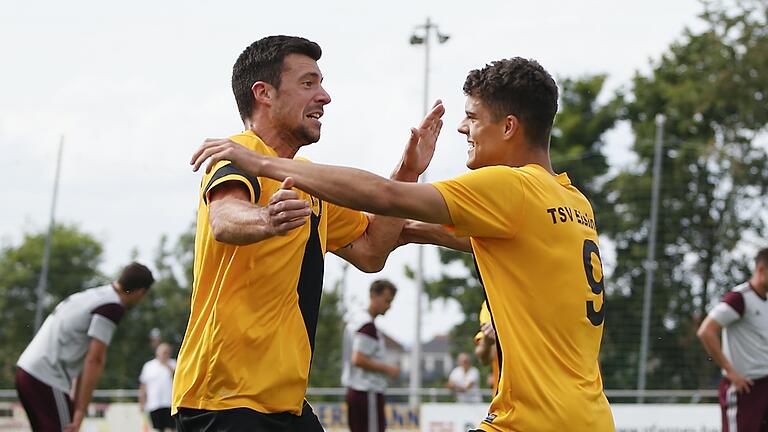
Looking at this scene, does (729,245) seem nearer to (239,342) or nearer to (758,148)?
(758,148)

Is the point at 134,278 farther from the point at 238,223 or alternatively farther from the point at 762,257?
the point at 238,223

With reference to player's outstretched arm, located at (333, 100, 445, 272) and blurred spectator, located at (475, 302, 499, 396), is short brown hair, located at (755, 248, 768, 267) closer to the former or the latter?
blurred spectator, located at (475, 302, 499, 396)

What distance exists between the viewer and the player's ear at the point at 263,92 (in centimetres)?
470

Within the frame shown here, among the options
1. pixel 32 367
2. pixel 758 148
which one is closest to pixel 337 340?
pixel 758 148

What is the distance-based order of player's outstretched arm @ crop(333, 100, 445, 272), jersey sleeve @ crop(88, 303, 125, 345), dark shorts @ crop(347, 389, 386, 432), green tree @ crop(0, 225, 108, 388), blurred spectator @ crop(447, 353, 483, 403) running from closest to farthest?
player's outstretched arm @ crop(333, 100, 445, 272) < jersey sleeve @ crop(88, 303, 125, 345) < dark shorts @ crop(347, 389, 386, 432) < blurred spectator @ crop(447, 353, 483, 403) < green tree @ crop(0, 225, 108, 388)

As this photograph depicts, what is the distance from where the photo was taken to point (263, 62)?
4.72 meters

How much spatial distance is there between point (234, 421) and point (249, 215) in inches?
31.7

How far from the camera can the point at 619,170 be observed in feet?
99.7

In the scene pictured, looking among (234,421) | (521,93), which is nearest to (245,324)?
(234,421)

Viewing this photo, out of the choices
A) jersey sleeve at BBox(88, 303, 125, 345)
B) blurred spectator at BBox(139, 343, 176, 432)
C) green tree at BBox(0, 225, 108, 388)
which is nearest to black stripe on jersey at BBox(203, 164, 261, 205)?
jersey sleeve at BBox(88, 303, 125, 345)

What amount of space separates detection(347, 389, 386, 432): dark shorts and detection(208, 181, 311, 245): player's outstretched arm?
9616 millimetres

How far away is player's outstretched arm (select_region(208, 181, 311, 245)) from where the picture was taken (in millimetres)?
3770

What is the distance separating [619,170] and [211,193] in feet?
88.7

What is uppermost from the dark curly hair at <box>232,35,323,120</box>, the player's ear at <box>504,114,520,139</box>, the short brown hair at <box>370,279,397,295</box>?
the dark curly hair at <box>232,35,323,120</box>
